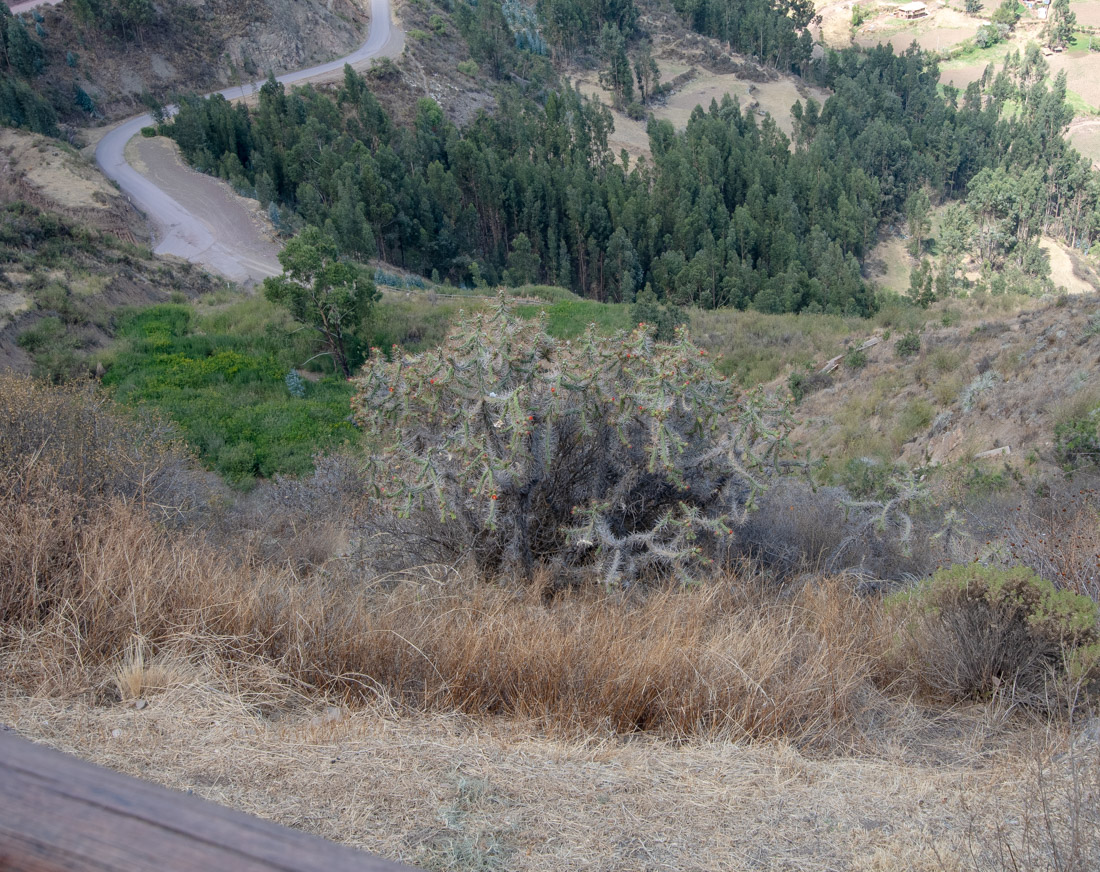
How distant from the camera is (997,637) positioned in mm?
3305

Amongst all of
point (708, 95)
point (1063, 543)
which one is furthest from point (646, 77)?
point (1063, 543)

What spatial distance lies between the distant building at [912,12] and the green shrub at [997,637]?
393ft

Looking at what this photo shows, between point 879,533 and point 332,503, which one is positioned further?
point 332,503

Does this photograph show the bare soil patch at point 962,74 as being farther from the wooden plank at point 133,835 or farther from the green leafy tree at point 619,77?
the wooden plank at point 133,835

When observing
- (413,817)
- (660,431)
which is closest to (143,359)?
(660,431)

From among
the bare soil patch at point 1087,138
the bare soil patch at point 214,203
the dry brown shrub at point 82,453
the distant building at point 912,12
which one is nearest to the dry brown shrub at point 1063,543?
the dry brown shrub at point 82,453

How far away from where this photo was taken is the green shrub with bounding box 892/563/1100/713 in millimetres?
3146

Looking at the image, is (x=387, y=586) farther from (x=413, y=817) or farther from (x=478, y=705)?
(x=413, y=817)

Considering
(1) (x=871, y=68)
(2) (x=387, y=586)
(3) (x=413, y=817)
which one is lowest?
(2) (x=387, y=586)

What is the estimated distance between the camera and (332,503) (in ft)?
22.9

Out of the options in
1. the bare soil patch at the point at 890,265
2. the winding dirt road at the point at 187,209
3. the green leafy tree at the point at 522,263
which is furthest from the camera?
A: the bare soil patch at the point at 890,265

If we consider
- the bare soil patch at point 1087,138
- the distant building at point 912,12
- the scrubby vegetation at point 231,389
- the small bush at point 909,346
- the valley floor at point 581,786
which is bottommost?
the scrubby vegetation at point 231,389

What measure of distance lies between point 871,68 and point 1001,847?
83018mm

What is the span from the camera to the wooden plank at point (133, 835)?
3.04 feet
